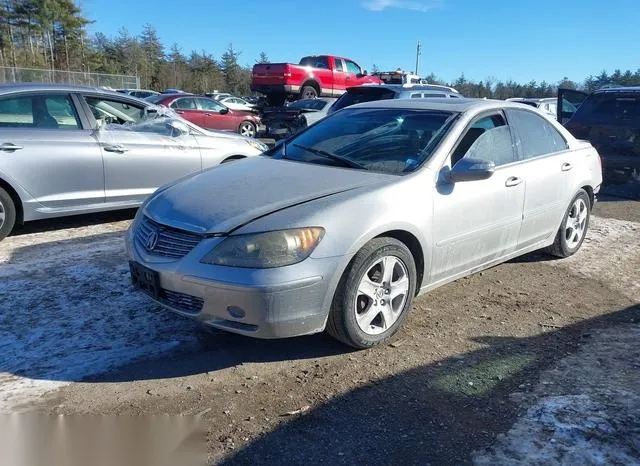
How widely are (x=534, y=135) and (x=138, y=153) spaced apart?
13.6ft

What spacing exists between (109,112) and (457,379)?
4938 mm

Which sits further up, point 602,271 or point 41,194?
point 41,194

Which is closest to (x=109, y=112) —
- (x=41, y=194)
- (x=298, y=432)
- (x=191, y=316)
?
(x=41, y=194)

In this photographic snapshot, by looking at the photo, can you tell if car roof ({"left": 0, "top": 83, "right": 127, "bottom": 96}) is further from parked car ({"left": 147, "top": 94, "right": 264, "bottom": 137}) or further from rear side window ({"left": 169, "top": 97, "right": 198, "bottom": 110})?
rear side window ({"left": 169, "top": 97, "right": 198, "bottom": 110})

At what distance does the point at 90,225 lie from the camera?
6.30 metres

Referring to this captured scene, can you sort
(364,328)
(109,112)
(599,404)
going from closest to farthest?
1. (599,404)
2. (364,328)
3. (109,112)

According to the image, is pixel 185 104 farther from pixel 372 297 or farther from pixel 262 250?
pixel 262 250

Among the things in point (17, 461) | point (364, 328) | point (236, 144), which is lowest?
point (17, 461)

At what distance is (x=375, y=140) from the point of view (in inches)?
170

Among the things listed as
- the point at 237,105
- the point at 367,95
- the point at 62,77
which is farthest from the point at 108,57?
the point at 367,95

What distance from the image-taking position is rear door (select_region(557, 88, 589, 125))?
1000 centimetres

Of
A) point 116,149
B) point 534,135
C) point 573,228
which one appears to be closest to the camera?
point 534,135

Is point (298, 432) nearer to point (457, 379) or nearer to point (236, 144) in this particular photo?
point (457, 379)

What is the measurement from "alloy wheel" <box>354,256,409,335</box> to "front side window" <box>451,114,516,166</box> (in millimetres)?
990
